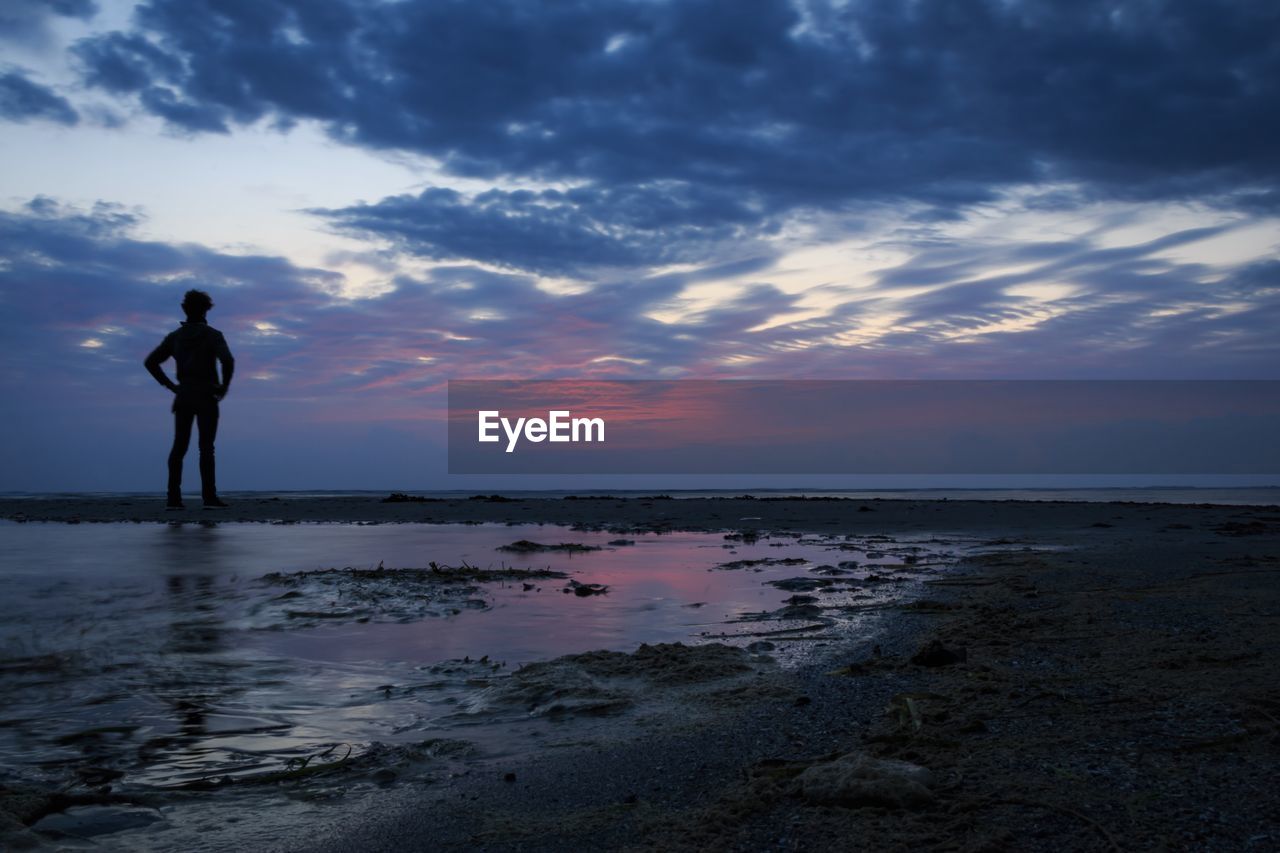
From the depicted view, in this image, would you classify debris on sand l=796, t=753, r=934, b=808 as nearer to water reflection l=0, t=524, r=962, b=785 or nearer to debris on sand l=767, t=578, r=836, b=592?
water reflection l=0, t=524, r=962, b=785

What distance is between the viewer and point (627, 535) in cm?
1343

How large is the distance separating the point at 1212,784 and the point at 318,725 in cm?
306

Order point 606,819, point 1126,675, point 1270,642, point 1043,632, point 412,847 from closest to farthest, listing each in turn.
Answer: point 412,847, point 606,819, point 1126,675, point 1270,642, point 1043,632

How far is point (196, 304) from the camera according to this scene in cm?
1148

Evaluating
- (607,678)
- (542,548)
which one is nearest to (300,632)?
(607,678)

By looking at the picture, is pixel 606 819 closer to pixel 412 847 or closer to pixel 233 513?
pixel 412 847

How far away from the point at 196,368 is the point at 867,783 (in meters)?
11.2

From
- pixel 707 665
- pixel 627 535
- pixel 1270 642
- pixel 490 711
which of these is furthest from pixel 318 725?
pixel 627 535

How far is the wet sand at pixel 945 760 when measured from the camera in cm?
217

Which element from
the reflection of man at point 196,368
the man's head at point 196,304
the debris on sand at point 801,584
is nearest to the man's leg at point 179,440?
the reflection of man at point 196,368

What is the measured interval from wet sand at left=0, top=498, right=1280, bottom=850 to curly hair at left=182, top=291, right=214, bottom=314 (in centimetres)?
1013

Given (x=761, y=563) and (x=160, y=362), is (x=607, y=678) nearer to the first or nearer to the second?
(x=761, y=563)

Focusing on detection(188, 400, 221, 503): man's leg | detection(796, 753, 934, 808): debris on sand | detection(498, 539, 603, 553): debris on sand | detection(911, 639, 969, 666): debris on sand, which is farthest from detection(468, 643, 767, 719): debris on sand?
detection(188, 400, 221, 503): man's leg

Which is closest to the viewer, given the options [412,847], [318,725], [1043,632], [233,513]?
[412,847]
